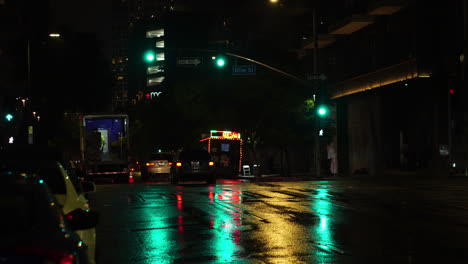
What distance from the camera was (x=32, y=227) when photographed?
5008mm

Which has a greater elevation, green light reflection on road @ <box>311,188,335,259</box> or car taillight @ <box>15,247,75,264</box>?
car taillight @ <box>15,247,75,264</box>

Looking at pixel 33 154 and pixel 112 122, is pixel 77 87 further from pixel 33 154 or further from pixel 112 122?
pixel 33 154

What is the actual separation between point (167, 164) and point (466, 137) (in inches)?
733

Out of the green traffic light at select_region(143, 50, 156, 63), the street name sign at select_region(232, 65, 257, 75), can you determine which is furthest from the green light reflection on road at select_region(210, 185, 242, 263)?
the street name sign at select_region(232, 65, 257, 75)

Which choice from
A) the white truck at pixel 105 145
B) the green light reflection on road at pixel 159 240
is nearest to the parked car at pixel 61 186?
the green light reflection on road at pixel 159 240

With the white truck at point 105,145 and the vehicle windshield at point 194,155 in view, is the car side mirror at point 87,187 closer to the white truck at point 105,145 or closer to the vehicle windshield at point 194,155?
the vehicle windshield at point 194,155

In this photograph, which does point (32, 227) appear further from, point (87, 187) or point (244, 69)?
point (244, 69)

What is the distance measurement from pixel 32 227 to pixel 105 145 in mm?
35347

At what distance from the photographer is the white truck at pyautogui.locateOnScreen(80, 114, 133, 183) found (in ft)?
128

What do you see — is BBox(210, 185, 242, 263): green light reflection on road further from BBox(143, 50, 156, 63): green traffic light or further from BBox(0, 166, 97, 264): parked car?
BBox(143, 50, 156, 63): green traffic light

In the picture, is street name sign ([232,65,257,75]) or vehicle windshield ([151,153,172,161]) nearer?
street name sign ([232,65,257,75])

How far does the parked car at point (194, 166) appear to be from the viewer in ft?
119

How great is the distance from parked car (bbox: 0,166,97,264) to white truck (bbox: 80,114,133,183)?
Answer: 33.5 m

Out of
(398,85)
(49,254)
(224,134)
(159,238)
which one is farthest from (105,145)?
(49,254)
